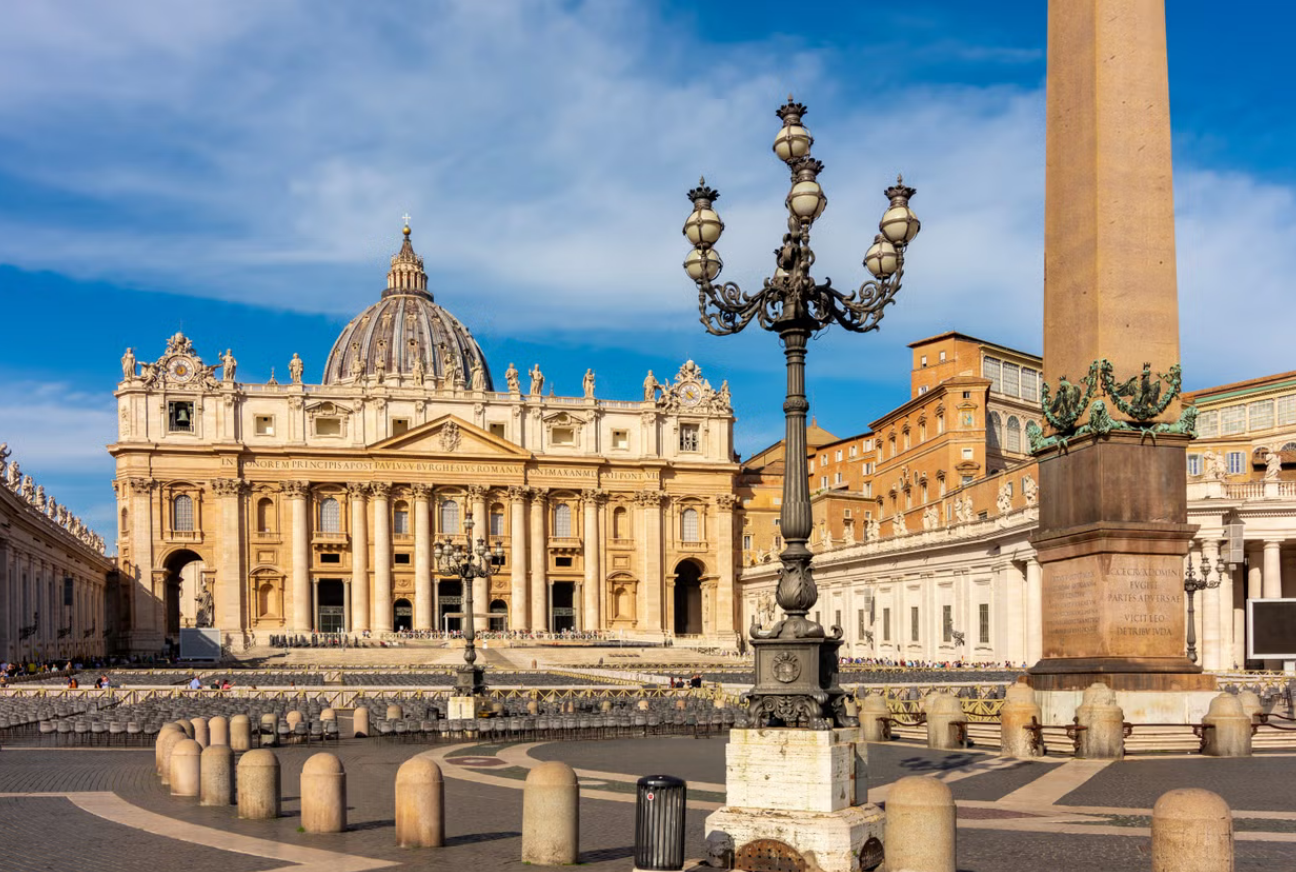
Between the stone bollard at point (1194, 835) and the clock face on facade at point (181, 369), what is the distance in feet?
296

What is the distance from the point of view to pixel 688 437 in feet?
334

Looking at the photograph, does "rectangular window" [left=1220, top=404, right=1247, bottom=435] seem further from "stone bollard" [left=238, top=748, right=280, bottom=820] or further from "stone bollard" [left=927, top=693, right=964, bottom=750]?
"stone bollard" [left=238, top=748, right=280, bottom=820]

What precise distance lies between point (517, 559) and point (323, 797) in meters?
83.6

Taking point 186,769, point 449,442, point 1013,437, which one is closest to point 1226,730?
point 186,769

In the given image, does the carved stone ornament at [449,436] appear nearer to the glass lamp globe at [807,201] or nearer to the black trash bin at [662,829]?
the glass lamp globe at [807,201]

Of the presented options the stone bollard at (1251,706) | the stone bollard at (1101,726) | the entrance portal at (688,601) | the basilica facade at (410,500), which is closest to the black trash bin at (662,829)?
the stone bollard at (1101,726)

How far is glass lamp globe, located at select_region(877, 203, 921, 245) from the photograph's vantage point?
1230 centimetres

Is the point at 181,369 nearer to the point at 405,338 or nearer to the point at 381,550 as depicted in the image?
the point at 381,550

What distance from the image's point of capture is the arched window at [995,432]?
72125 mm

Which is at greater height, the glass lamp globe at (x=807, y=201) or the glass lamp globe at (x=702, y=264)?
the glass lamp globe at (x=807, y=201)

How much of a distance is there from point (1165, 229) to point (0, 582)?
150ft

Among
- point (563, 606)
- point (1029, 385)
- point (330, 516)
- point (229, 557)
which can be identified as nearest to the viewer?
point (1029, 385)

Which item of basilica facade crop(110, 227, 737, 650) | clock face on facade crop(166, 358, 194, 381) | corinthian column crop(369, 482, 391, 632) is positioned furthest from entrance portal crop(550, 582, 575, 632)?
clock face on facade crop(166, 358, 194, 381)

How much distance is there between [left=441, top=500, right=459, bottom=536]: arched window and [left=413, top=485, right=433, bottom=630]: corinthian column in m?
1.52
